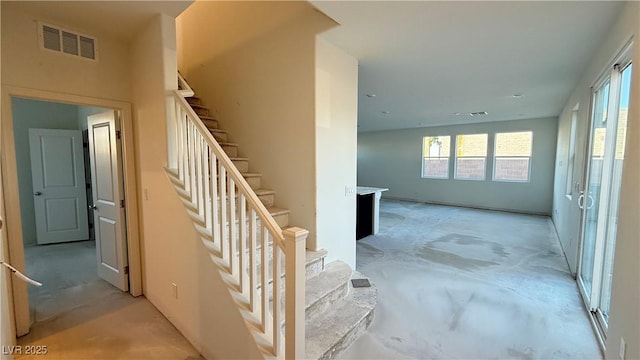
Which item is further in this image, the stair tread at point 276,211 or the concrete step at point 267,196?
the concrete step at point 267,196

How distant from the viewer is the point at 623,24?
2037 millimetres

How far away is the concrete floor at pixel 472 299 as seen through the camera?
2.18 m

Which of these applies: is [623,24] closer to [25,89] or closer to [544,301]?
[544,301]

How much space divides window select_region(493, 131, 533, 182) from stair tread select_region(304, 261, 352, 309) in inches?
281

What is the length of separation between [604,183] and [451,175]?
21.4ft

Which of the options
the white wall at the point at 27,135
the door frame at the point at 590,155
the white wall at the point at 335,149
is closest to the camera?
the door frame at the point at 590,155

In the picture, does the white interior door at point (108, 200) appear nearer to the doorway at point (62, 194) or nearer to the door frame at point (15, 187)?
the doorway at point (62, 194)

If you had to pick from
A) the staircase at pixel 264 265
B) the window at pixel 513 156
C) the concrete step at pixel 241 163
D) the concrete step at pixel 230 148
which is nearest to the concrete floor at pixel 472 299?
the staircase at pixel 264 265

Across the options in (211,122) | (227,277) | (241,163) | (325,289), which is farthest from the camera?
(211,122)

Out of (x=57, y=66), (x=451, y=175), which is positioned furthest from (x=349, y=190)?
(x=451, y=175)

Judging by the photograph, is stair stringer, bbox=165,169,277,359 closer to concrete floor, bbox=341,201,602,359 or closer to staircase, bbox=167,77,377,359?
staircase, bbox=167,77,377,359

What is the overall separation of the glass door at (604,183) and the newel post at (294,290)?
2.31 m

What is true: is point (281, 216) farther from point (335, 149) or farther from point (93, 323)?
point (93, 323)

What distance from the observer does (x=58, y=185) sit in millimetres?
4805
